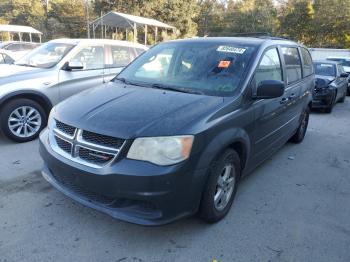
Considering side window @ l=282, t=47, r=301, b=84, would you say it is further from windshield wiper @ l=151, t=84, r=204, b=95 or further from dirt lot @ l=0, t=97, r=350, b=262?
windshield wiper @ l=151, t=84, r=204, b=95

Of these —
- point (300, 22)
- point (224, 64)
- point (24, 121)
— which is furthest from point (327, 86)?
point (300, 22)

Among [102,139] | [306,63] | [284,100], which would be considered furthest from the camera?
[306,63]

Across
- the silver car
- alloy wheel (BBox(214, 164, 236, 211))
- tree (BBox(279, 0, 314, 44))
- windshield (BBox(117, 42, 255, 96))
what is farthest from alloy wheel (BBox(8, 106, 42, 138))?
tree (BBox(279, 0, 314, 44))

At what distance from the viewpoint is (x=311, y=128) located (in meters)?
7.71

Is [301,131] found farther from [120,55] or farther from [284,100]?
[120,55]

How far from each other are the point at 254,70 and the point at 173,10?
40.3 meters

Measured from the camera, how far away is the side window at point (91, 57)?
20.9ft

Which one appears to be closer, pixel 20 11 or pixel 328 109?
pixel 328 109

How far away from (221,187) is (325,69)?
8.81 meters

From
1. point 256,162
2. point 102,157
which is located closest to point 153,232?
point 102,157

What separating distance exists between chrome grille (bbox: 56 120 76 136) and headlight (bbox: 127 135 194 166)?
0.67 meters

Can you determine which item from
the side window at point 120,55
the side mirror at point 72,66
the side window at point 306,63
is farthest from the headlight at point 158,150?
the side window at point 120,55

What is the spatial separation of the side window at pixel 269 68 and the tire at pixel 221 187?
3.15ft

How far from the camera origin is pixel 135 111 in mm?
3090
